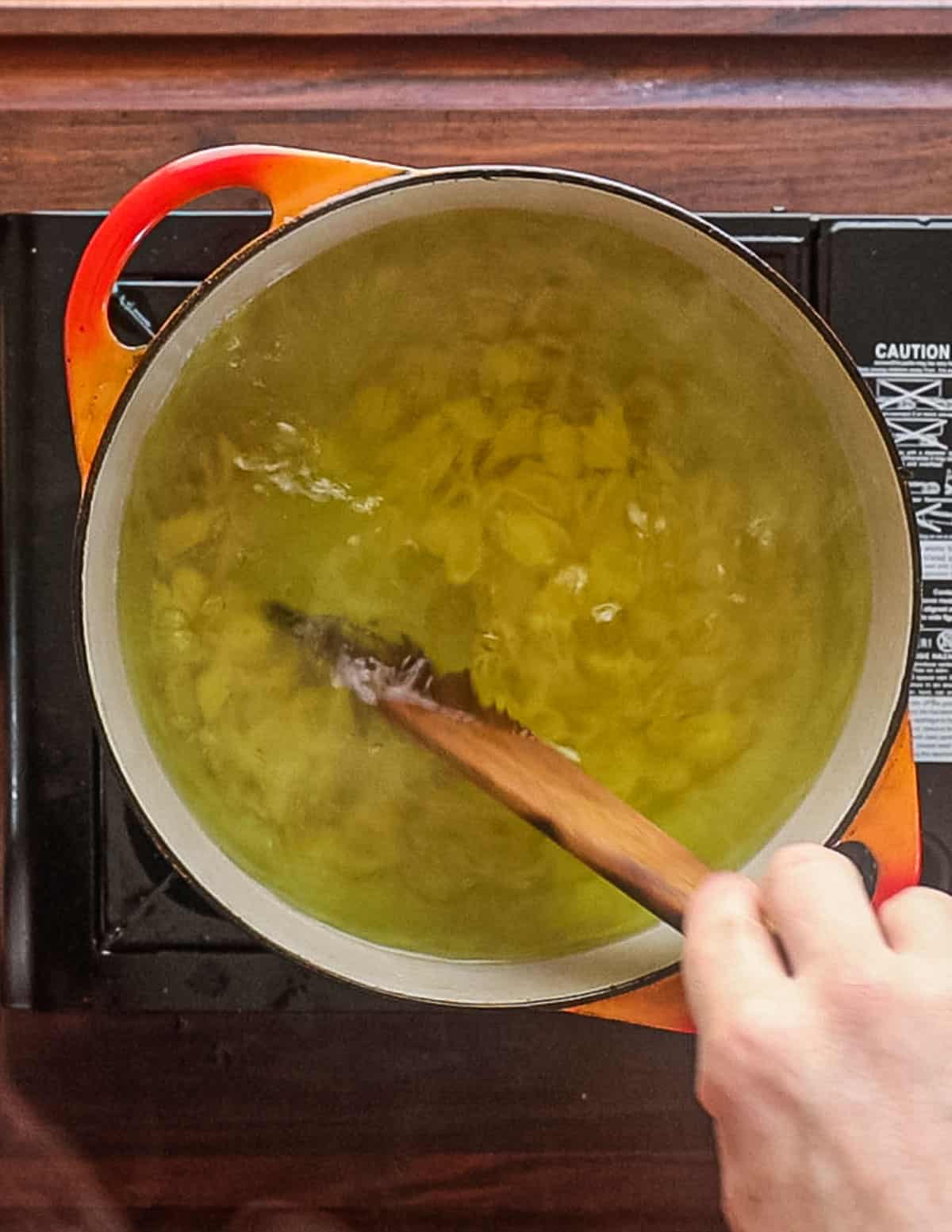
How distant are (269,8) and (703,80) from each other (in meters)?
0.21

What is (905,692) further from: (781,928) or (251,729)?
(251,729)

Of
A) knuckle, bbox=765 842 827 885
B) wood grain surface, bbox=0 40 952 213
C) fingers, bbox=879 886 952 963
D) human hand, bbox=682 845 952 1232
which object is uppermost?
wood grain surface, bbox=0 40 952 213

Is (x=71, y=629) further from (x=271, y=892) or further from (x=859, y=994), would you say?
(x=859, y=994)

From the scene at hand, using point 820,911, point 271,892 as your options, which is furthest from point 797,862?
point 271,892

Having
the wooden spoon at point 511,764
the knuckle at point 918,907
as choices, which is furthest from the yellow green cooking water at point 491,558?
the knuckle at point 918,907

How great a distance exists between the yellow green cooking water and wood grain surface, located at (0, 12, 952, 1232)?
0.30 ft

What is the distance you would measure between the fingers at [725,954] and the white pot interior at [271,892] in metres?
0.09

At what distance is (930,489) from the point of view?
0.55 meters

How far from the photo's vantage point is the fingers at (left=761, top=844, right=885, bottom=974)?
0.34 m

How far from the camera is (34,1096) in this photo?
589mm

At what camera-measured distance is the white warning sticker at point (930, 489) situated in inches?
21.5

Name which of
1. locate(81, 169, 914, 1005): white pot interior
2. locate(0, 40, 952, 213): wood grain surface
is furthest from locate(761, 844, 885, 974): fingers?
locate(0, 40, 952, 213): wood grain surface

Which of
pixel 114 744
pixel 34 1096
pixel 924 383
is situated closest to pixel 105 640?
pixel 114 744

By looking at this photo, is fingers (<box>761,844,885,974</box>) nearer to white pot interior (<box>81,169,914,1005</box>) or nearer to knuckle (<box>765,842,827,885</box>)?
knuckle (<box>765,842,827,885</box>)
